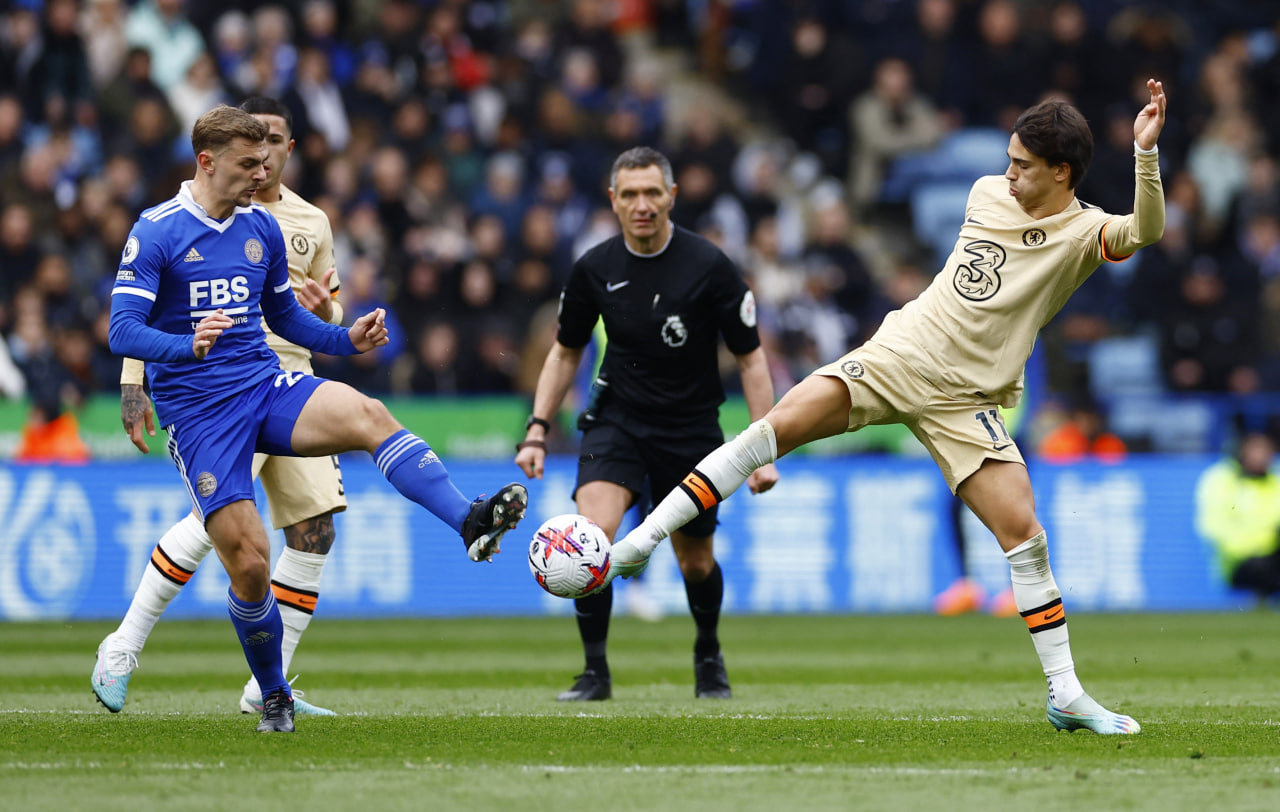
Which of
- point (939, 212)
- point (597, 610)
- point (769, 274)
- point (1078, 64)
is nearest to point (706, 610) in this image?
point (597, 610)

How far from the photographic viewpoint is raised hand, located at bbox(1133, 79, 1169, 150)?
613 cm

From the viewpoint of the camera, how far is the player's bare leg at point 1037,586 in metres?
6.51

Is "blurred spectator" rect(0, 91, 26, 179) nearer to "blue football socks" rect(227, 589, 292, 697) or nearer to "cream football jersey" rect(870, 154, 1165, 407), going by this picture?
"blue football socks" rect(227, 589, 292, 697)

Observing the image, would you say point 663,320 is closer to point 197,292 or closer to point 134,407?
point 197,292

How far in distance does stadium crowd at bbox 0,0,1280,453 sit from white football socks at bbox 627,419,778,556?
31.3 ft

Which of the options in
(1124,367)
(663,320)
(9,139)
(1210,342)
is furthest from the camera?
(1124,367)

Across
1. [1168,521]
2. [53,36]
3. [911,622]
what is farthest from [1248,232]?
[53,36]

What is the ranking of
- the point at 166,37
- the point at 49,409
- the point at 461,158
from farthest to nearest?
the point at 461,158, the point at 166,37, the point at 49,409

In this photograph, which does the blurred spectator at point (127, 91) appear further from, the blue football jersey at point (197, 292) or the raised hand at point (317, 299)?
the blue football jersey at point (197, 292)

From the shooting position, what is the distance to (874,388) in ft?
21.7

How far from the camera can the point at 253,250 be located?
656 cm

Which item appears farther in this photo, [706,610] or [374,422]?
[706,610]

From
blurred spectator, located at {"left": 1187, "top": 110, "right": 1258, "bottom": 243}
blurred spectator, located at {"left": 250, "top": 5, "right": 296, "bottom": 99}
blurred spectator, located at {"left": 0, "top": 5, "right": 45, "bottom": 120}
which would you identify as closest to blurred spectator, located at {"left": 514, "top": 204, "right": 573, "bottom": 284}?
blurred spectator, located at {"left": 250, "top": 5, "right": 296, "bottom": 99}

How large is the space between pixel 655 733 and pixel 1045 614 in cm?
161
